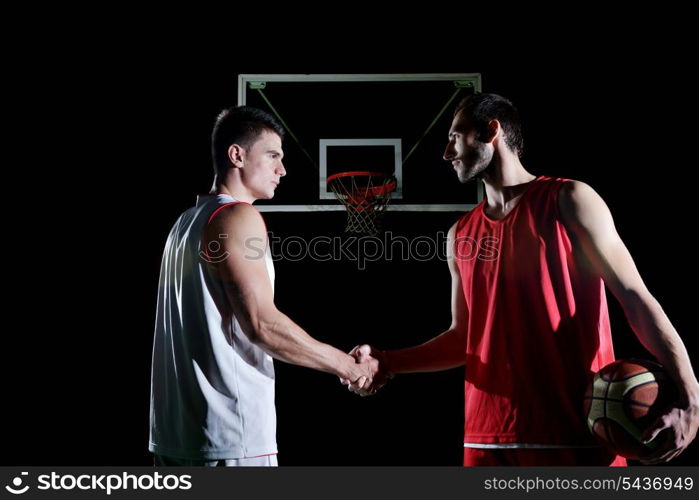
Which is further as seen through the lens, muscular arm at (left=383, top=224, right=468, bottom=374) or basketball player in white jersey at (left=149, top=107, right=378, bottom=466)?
muscular arm at (left=383, top=224, right=468, bottom=374)

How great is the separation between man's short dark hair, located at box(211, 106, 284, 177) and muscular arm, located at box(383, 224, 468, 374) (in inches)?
37.4

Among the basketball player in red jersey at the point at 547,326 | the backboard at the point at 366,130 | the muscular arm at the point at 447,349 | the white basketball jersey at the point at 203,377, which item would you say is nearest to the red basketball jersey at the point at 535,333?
the basketball player in red jersey at the point at 547,326

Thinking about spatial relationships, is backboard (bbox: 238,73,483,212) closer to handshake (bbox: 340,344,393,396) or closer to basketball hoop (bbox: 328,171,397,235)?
basketball hoop (bbox: 328,171,397,235)

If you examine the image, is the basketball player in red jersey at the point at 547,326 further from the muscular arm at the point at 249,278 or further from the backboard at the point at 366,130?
the backboard at the point at 366,130

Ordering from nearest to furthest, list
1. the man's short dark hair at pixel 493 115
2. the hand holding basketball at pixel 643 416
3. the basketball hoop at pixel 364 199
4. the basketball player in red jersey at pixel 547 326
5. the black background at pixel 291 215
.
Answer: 1. the hand holding basketball at pixel 643 416
2. the basketball player in red jersey at pixel 547 326
3. the man's short dark hair at pixel 493 115
4. the basketball hoop at pixel 364 199
5. the black background at pixel 291 215

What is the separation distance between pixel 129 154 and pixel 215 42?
3.13ft

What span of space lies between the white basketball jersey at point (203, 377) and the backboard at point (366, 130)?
1384 millimetres

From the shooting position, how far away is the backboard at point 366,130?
3.66 meters

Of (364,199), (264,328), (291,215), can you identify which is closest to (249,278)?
(264,328)

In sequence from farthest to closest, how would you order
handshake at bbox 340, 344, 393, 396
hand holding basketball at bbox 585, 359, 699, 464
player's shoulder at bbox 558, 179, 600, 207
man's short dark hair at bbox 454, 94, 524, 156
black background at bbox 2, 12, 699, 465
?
black background at bbox 2, 12, 699, 465, handshake at bbox 340, 344, 393, 396, man's short dark hair at bbox 454, 94, 524, 156, player's shoulder at bbox 558, 179, 600, 207, hand holding basketball at bbox 585, 359, 699, 464

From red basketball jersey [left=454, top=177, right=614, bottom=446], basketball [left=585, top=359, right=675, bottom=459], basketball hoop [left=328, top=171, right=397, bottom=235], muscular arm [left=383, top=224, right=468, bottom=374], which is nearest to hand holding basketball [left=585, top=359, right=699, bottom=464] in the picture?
basketball [left=585, top=359, right=675, bottom=459]

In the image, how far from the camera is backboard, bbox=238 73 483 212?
12.0 feet

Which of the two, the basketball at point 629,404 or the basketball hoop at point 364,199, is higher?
the basketball hoop at point 364,199
